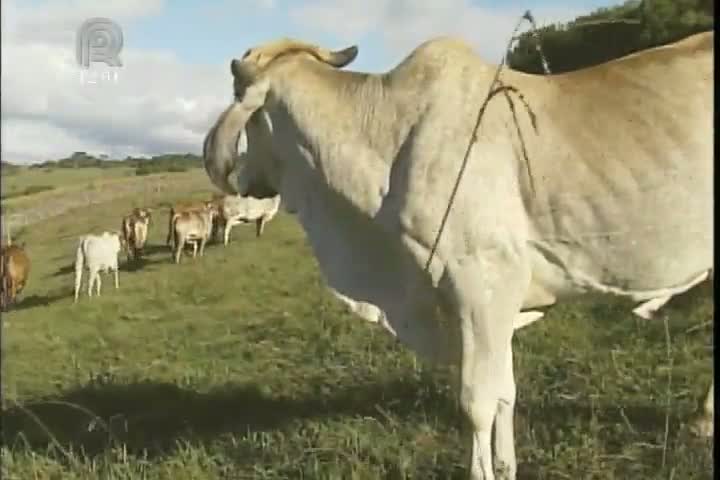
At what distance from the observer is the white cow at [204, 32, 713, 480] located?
3.65 m

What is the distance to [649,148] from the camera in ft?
12.8

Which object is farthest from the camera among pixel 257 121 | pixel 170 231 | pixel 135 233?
pixel 170 231

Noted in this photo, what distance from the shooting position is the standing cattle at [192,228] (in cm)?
1518

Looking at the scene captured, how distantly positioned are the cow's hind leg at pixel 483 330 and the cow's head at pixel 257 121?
104cm

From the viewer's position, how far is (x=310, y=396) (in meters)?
5.53

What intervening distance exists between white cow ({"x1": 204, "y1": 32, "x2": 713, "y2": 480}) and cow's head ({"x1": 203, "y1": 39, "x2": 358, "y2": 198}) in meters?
0.01

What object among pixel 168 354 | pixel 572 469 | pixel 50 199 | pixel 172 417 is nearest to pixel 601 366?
pixel 572 469

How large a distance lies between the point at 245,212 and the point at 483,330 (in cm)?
1292

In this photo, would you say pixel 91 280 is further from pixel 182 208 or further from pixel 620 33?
pixel 620 33

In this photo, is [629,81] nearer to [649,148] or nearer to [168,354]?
[649,148]

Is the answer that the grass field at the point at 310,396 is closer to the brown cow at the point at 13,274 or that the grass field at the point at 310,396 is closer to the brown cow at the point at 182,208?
the brown cow at the point at 13,274

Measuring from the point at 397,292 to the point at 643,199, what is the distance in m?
0.99

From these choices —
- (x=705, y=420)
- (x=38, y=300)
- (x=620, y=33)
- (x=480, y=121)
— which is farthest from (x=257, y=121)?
(x=38, y=300)

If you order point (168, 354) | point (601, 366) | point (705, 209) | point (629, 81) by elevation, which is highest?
point (629, 81)
